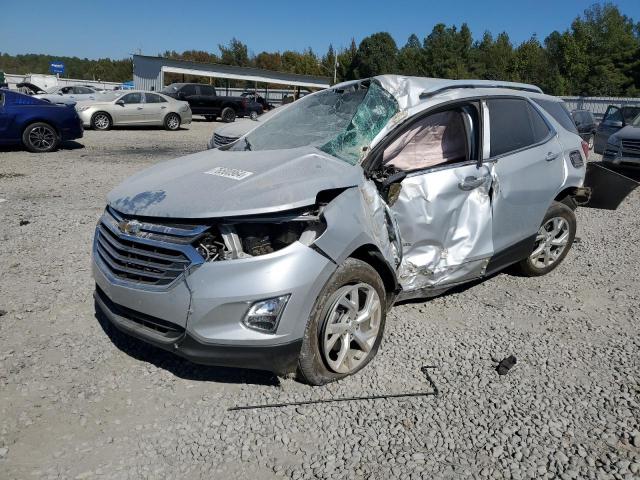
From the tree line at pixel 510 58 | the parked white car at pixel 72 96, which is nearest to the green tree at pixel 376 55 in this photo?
the tree line at pixel 510 58

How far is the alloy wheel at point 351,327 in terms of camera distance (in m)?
2.95

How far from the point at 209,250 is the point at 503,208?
98.2 inches

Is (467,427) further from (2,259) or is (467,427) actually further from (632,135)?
(632,135)

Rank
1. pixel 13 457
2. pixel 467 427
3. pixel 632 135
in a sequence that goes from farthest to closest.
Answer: pixel 632 135 < pixel 467 427 < pixel 13 457

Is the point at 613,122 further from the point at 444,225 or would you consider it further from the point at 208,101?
the point at 208,101

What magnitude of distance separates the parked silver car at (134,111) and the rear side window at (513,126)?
16204 mm

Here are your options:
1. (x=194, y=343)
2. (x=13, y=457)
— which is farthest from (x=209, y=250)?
(x=13, y=457)

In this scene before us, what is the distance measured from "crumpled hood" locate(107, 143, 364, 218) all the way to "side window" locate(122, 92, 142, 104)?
16082 millimetres

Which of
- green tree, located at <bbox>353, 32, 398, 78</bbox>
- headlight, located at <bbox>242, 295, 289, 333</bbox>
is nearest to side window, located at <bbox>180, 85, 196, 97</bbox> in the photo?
headlight, located at <bbox>242, 295, 289, 333</bbox>

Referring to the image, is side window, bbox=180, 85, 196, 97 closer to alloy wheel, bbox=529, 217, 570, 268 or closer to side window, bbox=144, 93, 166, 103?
side window, bbox=144, 93, 166, 103

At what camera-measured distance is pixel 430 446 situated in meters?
2.64

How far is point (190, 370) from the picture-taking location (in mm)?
3215

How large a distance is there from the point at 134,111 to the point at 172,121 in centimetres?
161

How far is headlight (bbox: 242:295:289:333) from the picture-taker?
2.62 meters
